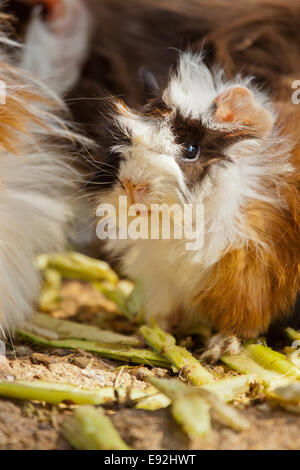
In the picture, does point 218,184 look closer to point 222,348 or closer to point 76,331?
point 222,348

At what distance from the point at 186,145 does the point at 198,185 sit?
90mm

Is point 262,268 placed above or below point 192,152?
below

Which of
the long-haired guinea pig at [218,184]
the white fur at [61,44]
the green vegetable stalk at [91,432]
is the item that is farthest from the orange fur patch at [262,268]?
the white fur at [61,44]

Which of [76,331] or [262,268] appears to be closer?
[262,268]

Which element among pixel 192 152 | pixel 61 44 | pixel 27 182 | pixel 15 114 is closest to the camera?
pixel 192 152

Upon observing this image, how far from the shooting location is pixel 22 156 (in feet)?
4.42

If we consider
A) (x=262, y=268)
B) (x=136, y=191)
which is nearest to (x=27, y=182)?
(x=136, y=191)

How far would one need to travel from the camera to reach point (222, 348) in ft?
4.04

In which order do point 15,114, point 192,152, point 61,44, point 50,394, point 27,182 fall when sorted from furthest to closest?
point 61,44 < point 27,182 < point 15,114 < point 192,152 < point 50,394

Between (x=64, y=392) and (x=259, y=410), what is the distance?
381 mm

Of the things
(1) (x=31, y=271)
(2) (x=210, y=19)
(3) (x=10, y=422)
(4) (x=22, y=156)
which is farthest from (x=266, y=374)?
(2) (x=210, y=19)

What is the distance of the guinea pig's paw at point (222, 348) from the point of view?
1222mm

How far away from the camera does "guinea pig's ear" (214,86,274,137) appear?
1095 mm

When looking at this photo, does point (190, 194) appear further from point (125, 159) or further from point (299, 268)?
point (299, 268)
